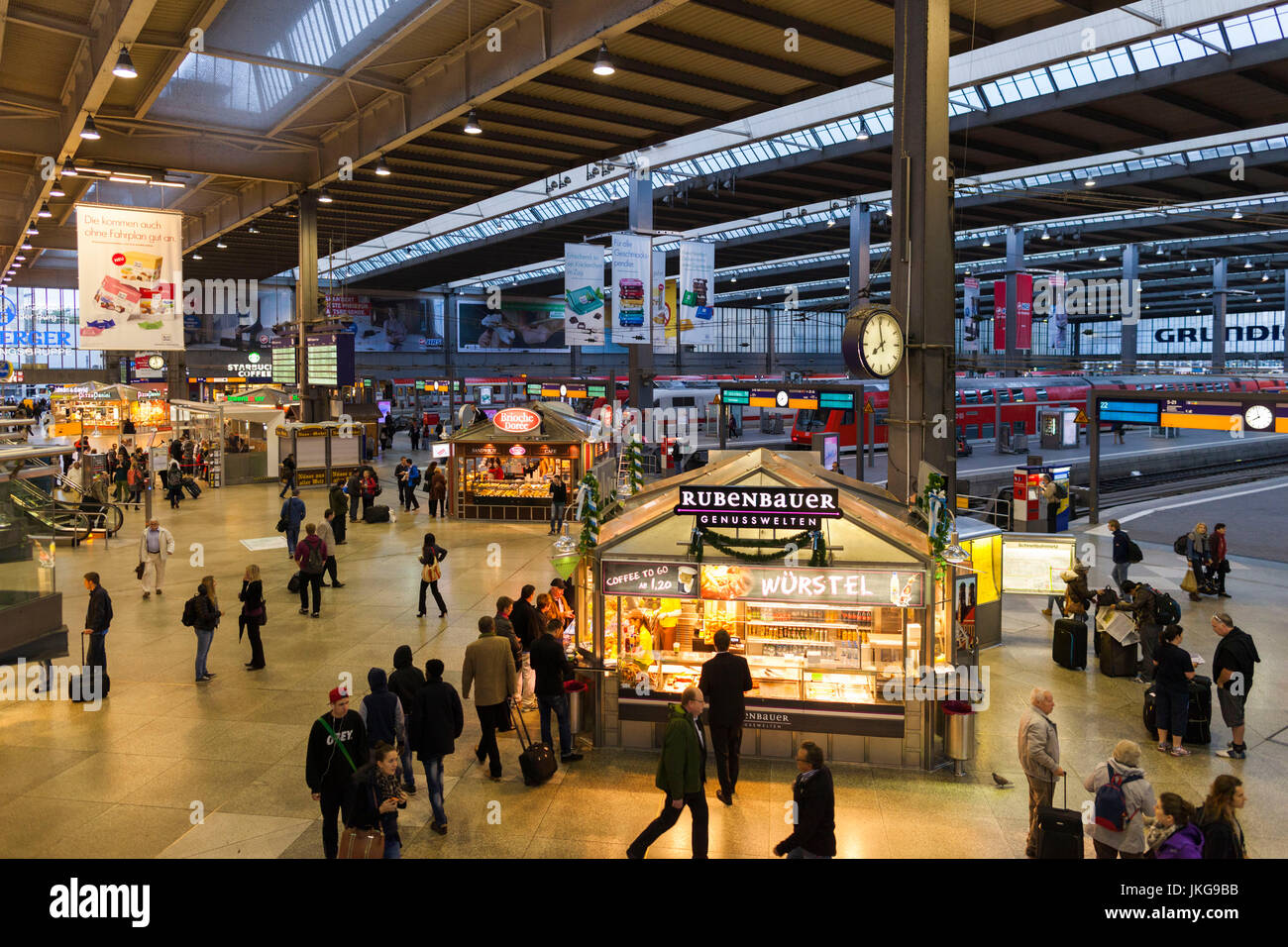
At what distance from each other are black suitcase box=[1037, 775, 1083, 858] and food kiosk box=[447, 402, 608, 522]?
18.4 m

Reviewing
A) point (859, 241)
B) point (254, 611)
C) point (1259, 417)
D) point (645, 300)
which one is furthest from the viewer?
point (859, 241)

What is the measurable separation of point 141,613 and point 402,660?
873cm

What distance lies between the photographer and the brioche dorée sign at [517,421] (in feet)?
79.0

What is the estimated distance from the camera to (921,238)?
12.4m

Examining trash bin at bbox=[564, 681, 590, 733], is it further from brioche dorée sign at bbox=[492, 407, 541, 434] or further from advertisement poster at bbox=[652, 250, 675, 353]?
advertisement poster at bbox=[652, 250, 675, 353]

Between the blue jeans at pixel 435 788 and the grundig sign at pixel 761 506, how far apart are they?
142 inches

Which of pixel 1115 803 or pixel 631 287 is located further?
pixel 631 287

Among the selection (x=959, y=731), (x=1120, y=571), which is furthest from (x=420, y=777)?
(x=1120, y=571)

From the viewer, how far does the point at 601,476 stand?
14.4 metres

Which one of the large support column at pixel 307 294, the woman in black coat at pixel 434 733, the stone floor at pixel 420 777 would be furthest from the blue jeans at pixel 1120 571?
the large support column at pixel 307 294

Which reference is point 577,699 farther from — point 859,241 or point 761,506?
point 859,241

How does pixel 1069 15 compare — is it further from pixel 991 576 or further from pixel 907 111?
pixel 991 576

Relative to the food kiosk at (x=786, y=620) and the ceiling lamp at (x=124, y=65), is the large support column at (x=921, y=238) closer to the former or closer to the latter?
the food kiosk at (x=786, y=620)

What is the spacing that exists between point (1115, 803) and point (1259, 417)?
1370cm
